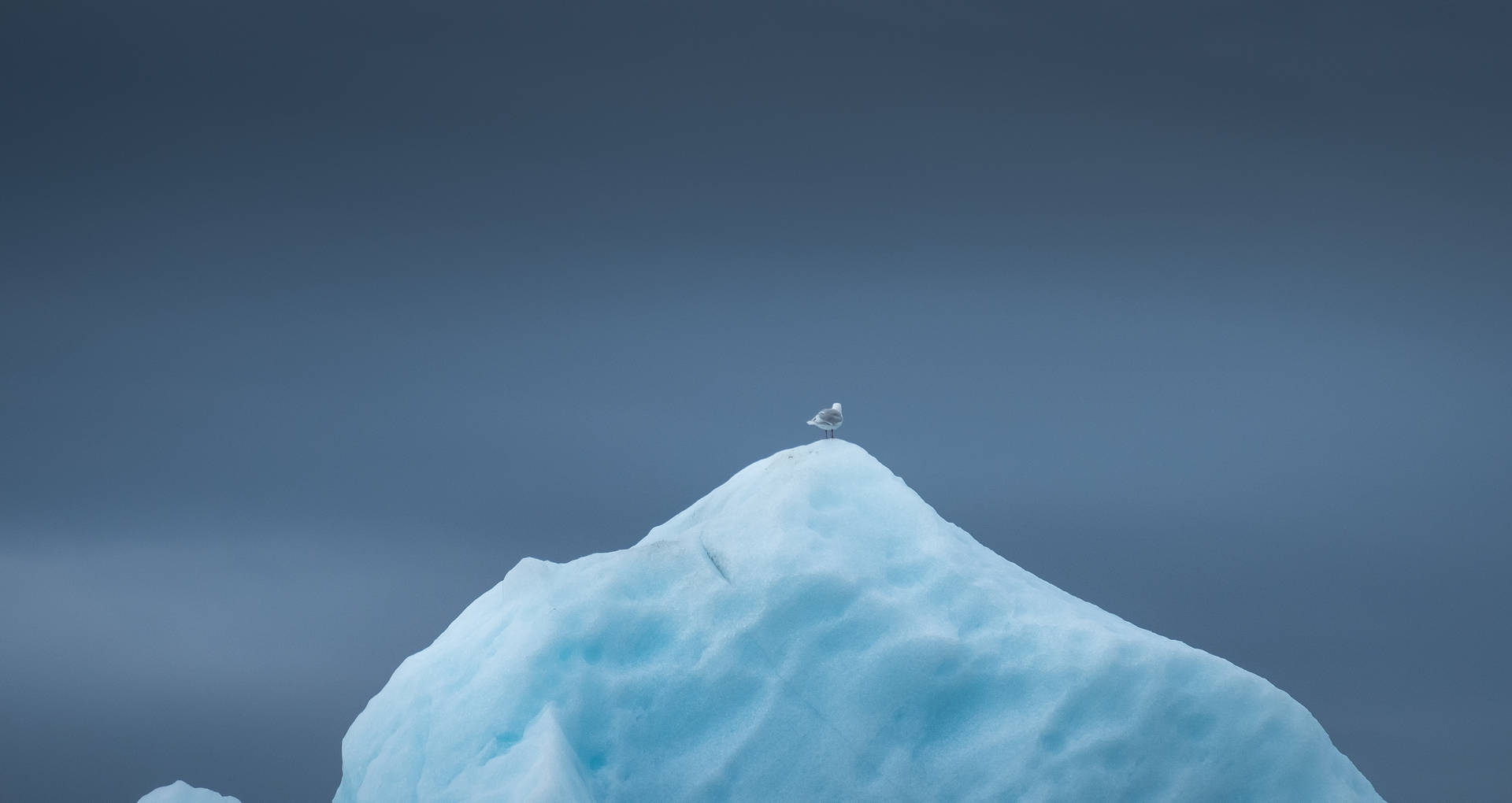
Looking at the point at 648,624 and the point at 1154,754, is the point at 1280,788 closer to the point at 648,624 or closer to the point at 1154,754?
the point at 1154,754

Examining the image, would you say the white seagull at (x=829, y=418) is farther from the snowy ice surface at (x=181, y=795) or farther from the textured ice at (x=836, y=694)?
the snowy ice surface at (x=181, y=795)

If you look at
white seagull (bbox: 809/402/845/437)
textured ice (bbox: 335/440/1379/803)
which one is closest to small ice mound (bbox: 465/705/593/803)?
textured ice (bbox: 335/440/1379/803)

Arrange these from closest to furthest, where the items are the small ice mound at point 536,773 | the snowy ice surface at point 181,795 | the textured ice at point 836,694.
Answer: the small ice mound at point 536,773, the textured ice at point 836,694, the snowy ice surface at point 181,795

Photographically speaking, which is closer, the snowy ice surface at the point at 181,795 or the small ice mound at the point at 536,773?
the small ice mound at the point at 536,773

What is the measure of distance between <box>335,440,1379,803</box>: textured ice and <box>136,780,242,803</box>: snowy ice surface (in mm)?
1916

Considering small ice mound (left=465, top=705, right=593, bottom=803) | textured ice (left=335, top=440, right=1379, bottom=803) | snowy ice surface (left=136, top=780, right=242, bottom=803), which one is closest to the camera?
small ice mound (left=465, top=705, right=593, bottom=803)

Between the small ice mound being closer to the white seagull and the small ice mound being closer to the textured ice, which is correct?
the textured ice

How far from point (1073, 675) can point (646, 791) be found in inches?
100

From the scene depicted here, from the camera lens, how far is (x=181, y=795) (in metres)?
10.6

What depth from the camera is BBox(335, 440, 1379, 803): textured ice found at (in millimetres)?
8883

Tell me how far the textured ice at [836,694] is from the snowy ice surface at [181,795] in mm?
1916

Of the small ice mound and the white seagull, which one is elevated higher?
the white seagull

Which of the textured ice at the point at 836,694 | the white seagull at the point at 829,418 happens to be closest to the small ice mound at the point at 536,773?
the textured ice at the point at 836,694

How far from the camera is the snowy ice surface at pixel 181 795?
10.6 m
